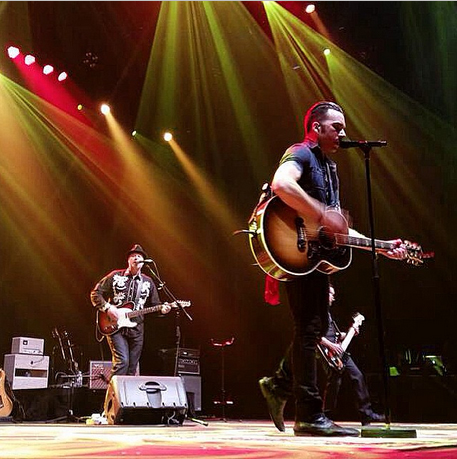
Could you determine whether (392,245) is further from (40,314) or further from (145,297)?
(40,314)

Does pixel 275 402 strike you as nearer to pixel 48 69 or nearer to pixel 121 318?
pixel 121 318

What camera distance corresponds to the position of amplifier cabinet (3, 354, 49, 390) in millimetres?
9711

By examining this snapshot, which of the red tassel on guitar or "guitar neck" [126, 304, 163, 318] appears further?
"guitar neck" [126, 304, 163, 318]

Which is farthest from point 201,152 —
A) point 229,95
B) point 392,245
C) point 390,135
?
point 392,245

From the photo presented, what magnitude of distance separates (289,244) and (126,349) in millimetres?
4257

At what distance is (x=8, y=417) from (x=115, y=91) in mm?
5652

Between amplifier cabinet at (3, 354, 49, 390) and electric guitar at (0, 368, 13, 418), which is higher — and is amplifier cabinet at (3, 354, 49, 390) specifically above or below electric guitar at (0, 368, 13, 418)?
above

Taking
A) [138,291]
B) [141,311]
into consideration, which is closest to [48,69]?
[138,291]

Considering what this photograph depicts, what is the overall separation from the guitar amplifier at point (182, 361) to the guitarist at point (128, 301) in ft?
8.38

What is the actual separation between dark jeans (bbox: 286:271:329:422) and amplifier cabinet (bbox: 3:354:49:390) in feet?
24.0

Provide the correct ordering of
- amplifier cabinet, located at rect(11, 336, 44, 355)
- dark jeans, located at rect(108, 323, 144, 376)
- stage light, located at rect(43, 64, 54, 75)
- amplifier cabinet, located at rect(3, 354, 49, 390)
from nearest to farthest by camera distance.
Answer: dark jeans, located at rect(108, 323, 144, 376), amplifier cabinet, located at rect(3, 354, 49, 390), amplifier cabinet, located at rect(11, 336, 44, 355), stage light, located at rect(43, 64, 54, 75)

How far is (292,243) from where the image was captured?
342 cm

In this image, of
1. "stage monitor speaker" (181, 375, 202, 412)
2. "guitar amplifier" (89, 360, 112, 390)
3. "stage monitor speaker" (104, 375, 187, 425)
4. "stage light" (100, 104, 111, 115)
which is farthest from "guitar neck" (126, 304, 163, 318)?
"stage light" (100, 104, 111, 115)

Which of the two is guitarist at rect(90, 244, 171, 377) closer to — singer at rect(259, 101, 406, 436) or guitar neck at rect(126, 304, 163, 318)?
guitar neck at rect(126, 304, 163, 318)
